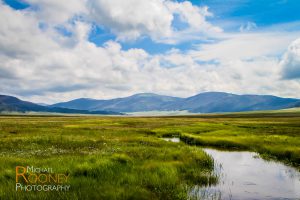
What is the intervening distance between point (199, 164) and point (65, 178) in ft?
41.7

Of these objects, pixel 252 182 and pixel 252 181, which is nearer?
pixel 252 182

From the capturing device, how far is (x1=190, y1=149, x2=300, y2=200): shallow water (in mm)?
17641

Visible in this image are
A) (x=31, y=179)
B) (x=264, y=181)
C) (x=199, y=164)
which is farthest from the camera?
(x=199, y=164)

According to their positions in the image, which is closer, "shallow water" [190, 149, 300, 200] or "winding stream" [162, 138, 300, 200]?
"winding stream" [162, 138, 300, 200]

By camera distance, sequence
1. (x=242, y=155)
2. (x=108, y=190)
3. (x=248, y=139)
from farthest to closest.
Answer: (x=248, y=139)
(x=242, y=155)
(x=108, y=190)

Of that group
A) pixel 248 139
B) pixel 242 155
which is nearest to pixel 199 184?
pixel 242 155

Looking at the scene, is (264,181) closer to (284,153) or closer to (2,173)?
(284,153)

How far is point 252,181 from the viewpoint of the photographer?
21391 mm

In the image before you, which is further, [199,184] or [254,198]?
[199,184]

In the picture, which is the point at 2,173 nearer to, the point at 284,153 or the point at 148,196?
the point at 148,196

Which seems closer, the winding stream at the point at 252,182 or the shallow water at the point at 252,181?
the winding stream at the point at 252,182

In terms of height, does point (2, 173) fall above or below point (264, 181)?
above

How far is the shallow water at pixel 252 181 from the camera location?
17.6 metres

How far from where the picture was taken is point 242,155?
113 ft
